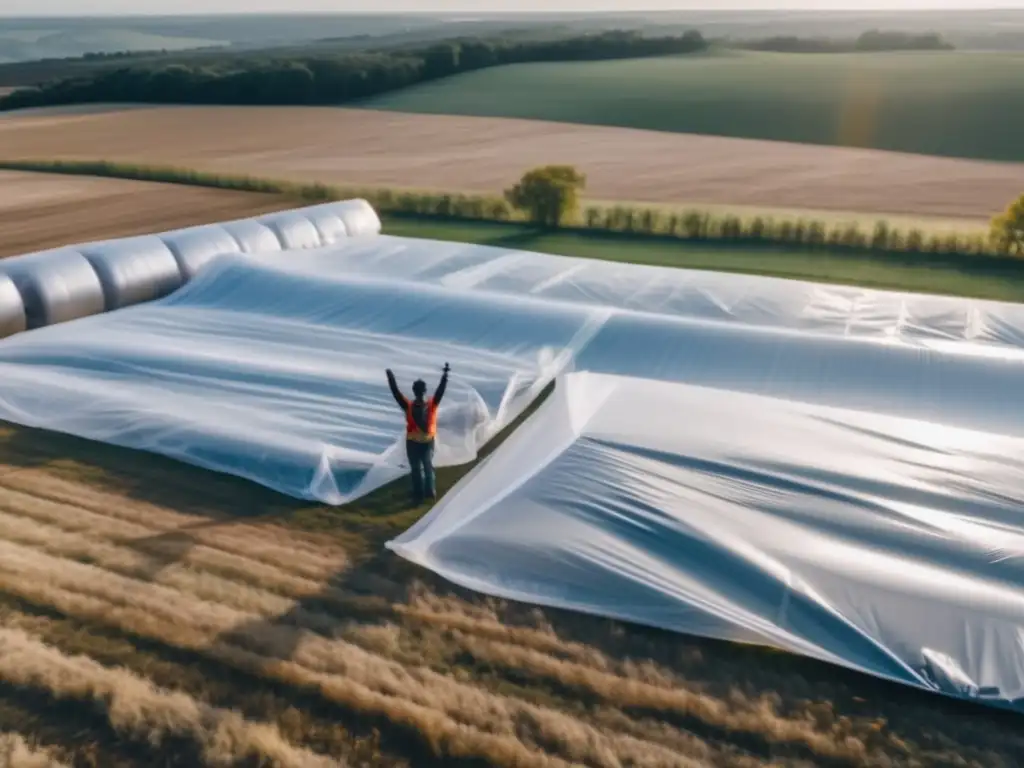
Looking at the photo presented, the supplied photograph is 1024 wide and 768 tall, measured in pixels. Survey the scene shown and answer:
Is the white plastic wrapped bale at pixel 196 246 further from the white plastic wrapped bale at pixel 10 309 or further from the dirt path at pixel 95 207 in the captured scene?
the dirt path at pixel 95 207

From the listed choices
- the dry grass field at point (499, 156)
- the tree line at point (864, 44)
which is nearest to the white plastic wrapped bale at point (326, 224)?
the dry grass field at point (499, 156)

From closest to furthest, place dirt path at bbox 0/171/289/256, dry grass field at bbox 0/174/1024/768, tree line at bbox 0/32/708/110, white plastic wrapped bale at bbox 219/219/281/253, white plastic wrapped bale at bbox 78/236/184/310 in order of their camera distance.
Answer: dry grass field at bbox 0/174/1024/768, white plastic wrapped bale at bbox 78/236/184/310, white plastic wrapped bale at bbox 219/219/281/253, dirt path at bbox 0/171/289/256, tree line at bbox 0/32/708/110

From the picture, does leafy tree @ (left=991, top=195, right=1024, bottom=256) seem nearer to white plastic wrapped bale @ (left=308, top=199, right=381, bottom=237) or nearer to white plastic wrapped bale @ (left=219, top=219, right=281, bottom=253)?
white plastic wrapped bale @ (left=308, top=199, right=381, bottom=237)

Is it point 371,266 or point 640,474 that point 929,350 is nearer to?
point 640,474

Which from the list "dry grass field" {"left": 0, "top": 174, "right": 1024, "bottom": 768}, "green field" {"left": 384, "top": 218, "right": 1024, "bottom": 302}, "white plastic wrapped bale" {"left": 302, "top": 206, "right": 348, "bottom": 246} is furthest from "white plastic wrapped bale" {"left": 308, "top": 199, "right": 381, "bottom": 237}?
"dry grass field" {"left": 0, "top": 174, "right": 1024, "bottom": 768}

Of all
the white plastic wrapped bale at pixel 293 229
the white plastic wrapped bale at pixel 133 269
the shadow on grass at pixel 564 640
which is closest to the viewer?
the shadow on grass at pixel 564 640
